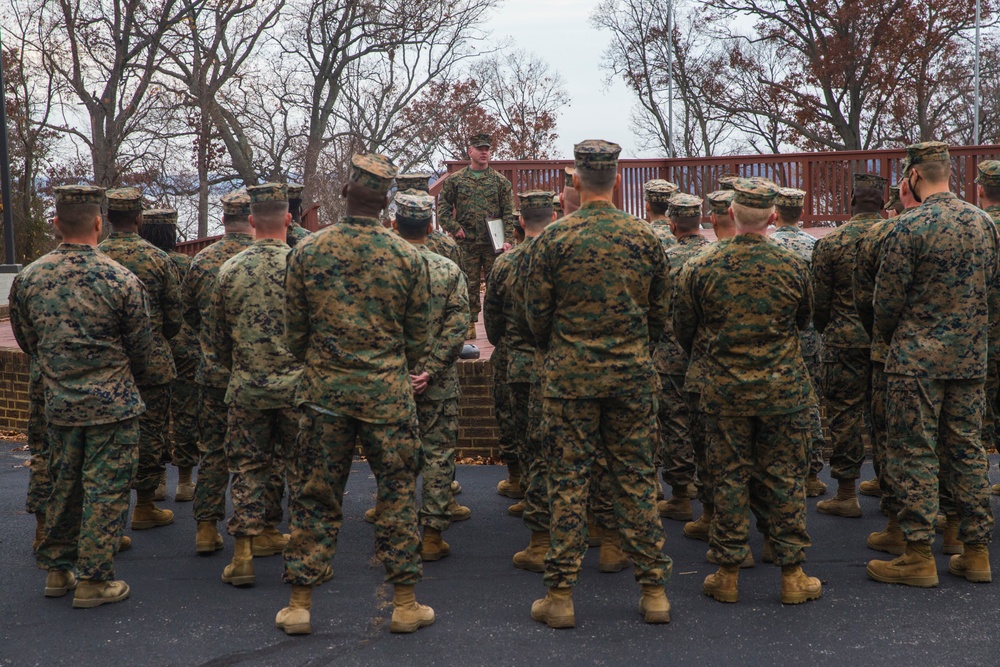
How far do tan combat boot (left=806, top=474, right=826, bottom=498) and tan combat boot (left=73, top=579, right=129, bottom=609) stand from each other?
4.71 m

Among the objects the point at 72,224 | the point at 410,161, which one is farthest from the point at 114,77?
the point at 72,224

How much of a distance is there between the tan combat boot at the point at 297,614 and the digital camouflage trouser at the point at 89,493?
1.12 meters

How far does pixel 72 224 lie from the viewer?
5160mm

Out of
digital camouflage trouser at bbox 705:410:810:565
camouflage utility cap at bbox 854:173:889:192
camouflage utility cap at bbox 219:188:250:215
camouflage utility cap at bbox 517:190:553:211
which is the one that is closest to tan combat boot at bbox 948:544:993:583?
digital camouflage trouser at bbox 705:410:810:565

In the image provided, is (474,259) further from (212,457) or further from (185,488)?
(212,457)

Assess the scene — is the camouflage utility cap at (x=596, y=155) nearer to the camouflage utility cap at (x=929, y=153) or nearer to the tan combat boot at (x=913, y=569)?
the camouflage utility cap at (x=929, y=153)

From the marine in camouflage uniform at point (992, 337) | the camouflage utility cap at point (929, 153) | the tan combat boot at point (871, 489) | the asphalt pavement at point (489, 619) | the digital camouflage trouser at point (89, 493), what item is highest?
the camouflage utility cap at point (929, 153)

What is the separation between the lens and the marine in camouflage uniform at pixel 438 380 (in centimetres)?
568

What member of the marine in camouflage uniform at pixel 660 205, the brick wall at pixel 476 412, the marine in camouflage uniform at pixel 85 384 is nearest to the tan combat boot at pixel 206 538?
the marine in camouflage uniform at pixel 85 384

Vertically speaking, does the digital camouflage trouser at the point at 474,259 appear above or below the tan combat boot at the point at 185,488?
above

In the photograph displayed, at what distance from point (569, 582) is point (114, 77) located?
24.4 metres

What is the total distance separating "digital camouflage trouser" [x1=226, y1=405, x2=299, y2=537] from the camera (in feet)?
17.7

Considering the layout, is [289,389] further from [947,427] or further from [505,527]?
[947,427]

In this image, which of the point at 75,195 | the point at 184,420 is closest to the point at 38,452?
the point at 184,420
